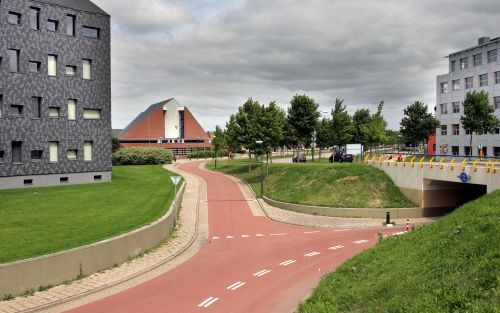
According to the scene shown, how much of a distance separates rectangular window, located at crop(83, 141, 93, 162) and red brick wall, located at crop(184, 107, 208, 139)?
65867 mm

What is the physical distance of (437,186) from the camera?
35906 millimetres

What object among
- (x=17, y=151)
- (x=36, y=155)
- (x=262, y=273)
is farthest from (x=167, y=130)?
(x=262, y=273)

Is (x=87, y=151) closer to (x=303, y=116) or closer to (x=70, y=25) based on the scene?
(x=70, y=25)

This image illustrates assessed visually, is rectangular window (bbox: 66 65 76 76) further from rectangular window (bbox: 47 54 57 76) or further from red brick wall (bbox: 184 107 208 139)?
red brick wall (bbox: 184 107 208 139)

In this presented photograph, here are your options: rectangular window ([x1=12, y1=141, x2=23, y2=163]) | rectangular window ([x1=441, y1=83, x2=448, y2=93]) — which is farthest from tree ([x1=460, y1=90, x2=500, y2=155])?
rectangular window ([x1=12, y1=141, x2=23, y2=163])

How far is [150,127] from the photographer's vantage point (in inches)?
4146

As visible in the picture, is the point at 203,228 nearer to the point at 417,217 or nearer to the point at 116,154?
the point at 417,217

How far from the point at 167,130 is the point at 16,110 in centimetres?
6870

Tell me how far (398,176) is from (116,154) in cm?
5627

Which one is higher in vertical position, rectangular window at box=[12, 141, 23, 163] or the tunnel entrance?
rectangular window at box=[12, 141, 23, 163]

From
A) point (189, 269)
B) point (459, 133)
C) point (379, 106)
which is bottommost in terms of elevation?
point (189, 269)

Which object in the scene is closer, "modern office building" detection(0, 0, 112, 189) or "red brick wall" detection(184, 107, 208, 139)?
"modern office building" detection(0, 0, 112, 189)

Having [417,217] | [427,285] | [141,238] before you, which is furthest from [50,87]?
[427,285]

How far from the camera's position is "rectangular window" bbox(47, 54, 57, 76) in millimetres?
40047
